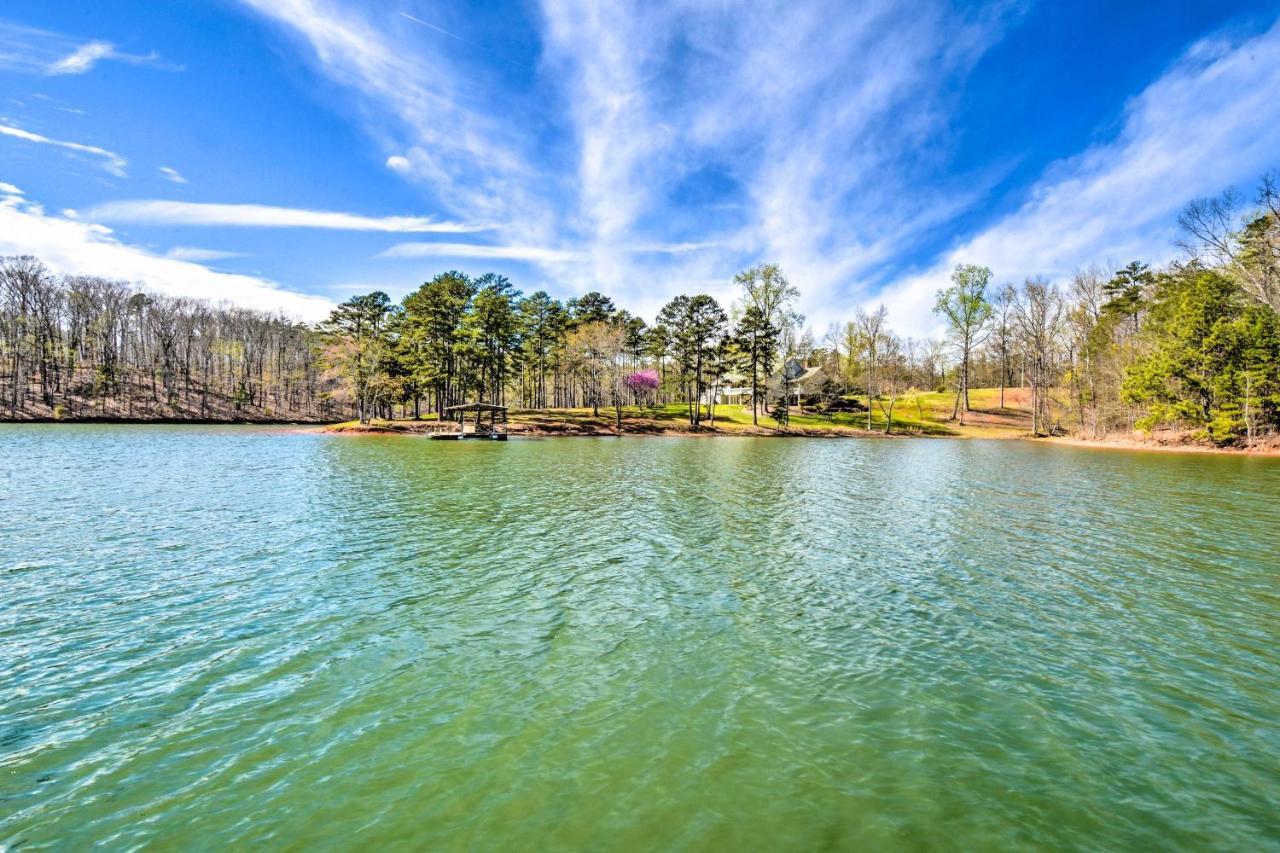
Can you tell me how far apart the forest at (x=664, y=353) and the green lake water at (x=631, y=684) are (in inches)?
1844

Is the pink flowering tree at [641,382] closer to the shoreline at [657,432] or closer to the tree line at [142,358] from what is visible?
the shoreline at [657,432]

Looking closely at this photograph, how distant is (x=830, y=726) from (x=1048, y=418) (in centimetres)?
9008

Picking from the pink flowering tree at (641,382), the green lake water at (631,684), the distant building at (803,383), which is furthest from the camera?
the pink flowering tree at (641,382)

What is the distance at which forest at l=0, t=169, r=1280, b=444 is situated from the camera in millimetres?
49344

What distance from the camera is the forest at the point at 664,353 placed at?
162 feet

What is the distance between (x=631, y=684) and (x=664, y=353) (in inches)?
3093

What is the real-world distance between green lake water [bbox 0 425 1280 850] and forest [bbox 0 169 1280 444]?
46.8 metres

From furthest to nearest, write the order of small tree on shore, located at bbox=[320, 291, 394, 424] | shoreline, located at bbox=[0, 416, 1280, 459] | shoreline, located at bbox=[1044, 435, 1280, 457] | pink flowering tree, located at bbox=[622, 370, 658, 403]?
pink flowering tree, located at bbox=[622, 370, 658, 403] < small tree on shore, located at bbox=[320, 291, 394, 424] < shoreline, located at bbox=[0, 416, 1280, 459] < shoreline, located at bbox=[1044, 435, 1280, 457]

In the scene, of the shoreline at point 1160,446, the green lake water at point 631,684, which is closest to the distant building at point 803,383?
the shoreline at point 1160,446

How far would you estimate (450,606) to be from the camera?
1048 cm

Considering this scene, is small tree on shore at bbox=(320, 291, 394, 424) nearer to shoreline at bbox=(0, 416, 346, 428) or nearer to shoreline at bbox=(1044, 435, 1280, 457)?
shoreline at bbox=(0, 416, 346, 428)

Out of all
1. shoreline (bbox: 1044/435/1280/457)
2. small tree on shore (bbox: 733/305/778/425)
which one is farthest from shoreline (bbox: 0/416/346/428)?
shoreline (bbox: 1044/435/1280/457)

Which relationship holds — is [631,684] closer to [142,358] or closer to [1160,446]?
[1160,446]

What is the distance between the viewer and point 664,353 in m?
84.7
